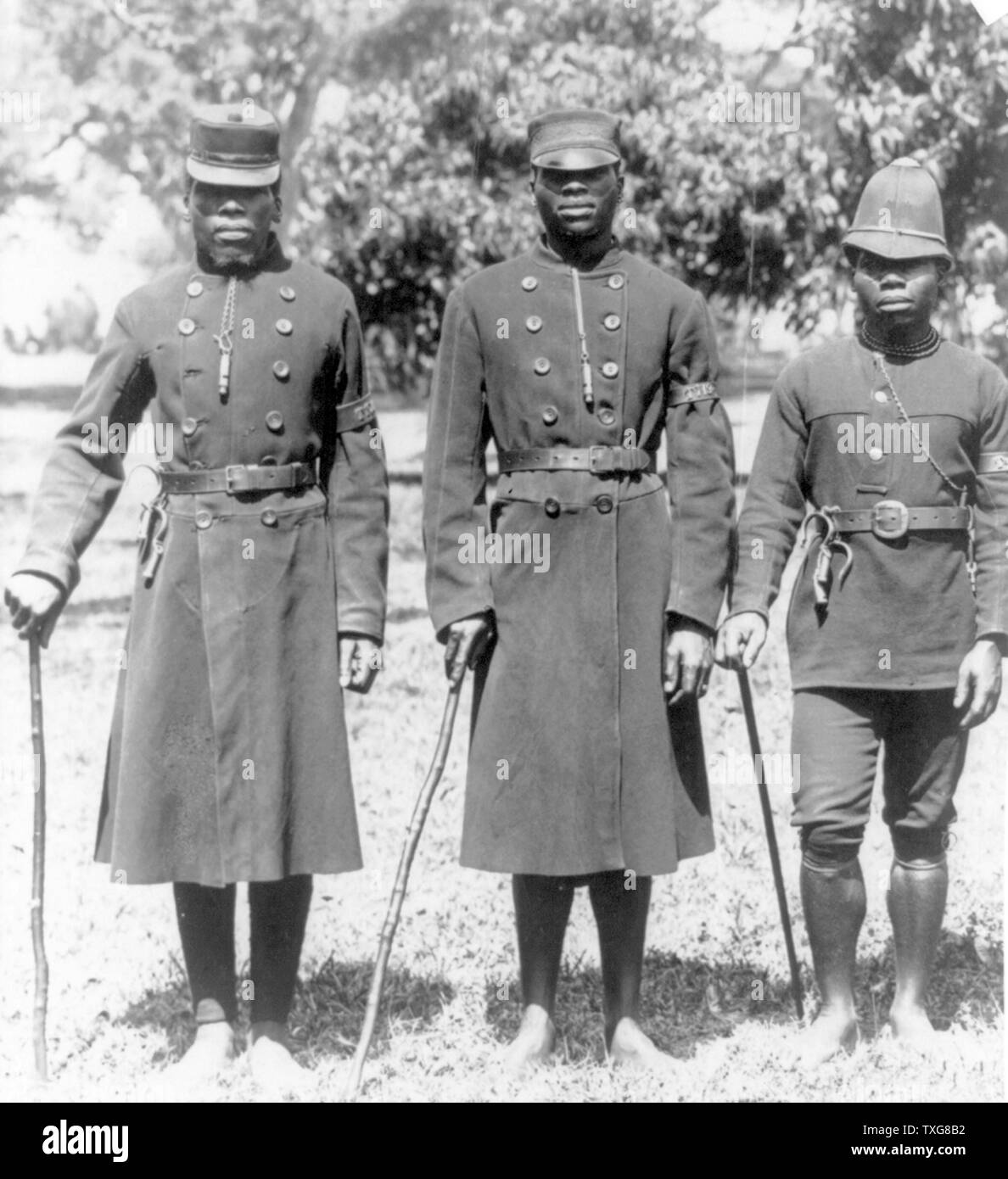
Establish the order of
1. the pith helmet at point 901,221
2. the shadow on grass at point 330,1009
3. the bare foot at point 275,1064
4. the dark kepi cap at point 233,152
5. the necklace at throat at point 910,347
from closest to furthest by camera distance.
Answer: the dark kepi cap at point 233,152, the bare foot at point 275,1064, the pith helmet at point 901,221, the necklace at throat at point 910,347, the shadow on grass at point 330,1009

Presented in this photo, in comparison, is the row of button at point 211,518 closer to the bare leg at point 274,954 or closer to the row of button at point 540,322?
the row of button at point 540,322

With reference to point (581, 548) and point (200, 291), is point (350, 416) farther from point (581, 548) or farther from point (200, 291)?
point (581, 548)

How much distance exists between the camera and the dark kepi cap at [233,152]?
174 inches

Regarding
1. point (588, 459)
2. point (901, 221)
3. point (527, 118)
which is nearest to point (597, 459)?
point (588, 459)

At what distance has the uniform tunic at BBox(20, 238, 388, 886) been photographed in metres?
4.50

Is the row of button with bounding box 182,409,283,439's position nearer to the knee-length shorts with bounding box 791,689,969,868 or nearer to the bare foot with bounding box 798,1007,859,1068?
the knee-length shorts with bounding box 791,689,969,868

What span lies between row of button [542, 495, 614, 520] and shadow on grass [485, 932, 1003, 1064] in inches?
60.0

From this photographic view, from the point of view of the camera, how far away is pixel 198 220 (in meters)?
4.51

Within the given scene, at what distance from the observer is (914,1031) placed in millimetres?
4816

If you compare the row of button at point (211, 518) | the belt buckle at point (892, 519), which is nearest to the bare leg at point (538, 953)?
the row of button at point (211, 518)

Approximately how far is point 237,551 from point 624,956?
5.01 feet

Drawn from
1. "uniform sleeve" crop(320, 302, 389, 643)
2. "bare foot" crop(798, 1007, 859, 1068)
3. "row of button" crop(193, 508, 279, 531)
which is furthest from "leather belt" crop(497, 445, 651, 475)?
"bare foot" crop(798, 1007, 859, 1068)
